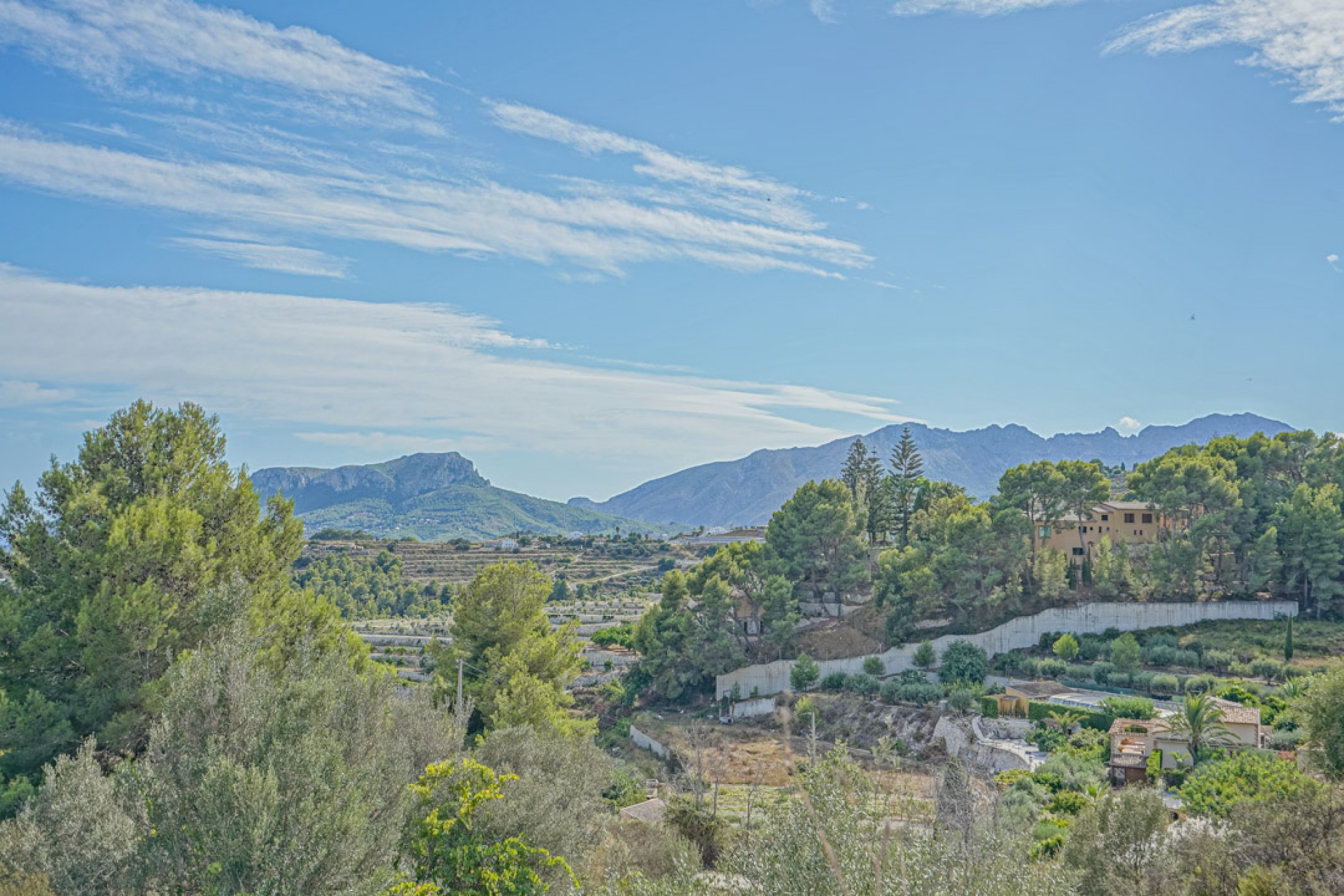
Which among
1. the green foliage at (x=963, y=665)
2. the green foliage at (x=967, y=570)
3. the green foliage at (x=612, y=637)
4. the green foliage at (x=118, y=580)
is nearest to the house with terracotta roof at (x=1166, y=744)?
the green foliage at (x=963, y=665)

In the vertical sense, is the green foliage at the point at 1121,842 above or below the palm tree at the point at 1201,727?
above

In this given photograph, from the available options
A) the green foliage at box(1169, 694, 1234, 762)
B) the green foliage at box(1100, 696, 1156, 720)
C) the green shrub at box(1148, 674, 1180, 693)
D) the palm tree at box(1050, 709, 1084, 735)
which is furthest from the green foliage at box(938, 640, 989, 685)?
the green foliage at box(1169, 694, 1234, 762)

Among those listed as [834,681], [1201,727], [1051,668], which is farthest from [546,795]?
[1051,668]

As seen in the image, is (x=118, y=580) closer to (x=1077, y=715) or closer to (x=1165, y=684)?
(x=1077, y=715)

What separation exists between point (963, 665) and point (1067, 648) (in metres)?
4.26

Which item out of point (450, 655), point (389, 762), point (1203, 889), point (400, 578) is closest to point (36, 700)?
point (389, 762)

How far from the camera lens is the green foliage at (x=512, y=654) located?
841 inches

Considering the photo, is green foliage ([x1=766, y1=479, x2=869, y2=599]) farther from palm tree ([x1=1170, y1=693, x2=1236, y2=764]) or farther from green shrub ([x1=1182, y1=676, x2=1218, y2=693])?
palm tree ([x1=1170, y1=693, x2=1236, y2=764])

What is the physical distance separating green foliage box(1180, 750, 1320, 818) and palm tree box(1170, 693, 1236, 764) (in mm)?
2370

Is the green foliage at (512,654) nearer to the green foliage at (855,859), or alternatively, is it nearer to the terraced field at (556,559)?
the green foliage at (855,859)

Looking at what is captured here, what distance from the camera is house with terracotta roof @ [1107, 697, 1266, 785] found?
2234cm

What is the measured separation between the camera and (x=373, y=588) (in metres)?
83.2

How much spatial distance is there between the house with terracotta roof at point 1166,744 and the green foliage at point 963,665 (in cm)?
1059

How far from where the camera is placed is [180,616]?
49.3 feet
